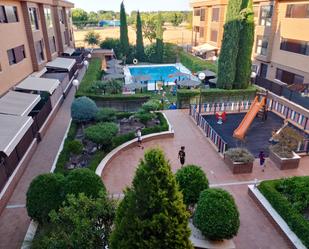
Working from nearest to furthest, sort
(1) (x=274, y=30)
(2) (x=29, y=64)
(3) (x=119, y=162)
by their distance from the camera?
(3) (x=119, y=162) → (2) (x=29, y=64) → (1) (x=274, y=30)

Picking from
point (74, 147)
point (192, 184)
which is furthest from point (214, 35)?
point (192, 184)

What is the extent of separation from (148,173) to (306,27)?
2774cm

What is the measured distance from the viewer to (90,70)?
33.9 m

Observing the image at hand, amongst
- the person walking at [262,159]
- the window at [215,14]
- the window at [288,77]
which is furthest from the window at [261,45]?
the person walking at [262,159]

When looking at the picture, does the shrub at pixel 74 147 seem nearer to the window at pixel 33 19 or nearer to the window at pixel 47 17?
the window at pixel 33 19

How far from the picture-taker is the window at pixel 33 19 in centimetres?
2583

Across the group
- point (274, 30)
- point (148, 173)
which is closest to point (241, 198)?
point (148, 173)

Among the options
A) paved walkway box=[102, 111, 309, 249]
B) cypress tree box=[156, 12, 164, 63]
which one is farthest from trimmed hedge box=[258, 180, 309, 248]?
cypress tree box=[156, 12, 164, 63]

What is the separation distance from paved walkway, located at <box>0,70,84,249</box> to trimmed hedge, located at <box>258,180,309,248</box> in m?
10.0

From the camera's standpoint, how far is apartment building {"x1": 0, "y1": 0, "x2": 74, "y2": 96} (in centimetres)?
2009

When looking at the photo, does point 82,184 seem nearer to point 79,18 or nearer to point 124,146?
point 124,146

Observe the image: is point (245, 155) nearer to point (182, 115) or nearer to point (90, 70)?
point (182, 115)

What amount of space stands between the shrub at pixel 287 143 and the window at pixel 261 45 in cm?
2070

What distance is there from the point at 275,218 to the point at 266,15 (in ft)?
93.2
